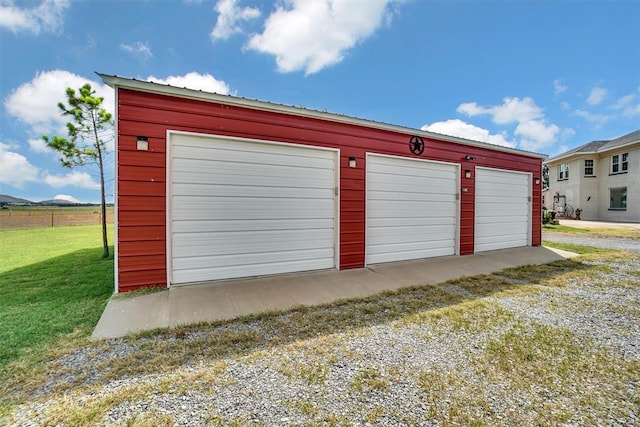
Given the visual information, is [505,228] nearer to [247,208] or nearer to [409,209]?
[409,209]

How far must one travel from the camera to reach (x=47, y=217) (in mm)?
15422

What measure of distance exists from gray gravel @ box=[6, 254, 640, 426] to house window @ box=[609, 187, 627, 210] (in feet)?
67.4

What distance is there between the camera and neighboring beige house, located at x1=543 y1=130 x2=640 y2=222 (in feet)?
51.7

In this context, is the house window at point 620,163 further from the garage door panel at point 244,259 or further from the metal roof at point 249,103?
the garage door panel at point 244,259

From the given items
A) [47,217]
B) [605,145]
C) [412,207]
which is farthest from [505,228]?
[47,217]

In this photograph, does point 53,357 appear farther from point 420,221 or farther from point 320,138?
point 420,221

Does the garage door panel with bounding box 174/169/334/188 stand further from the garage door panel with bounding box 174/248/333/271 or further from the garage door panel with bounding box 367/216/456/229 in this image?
the garage door panel with bounding box 367/216/456/229

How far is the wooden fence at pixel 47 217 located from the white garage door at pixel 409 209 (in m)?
15.3

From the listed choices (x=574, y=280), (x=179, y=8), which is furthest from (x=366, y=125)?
(x=574, y=280)

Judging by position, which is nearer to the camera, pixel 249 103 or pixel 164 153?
pixel 164 153

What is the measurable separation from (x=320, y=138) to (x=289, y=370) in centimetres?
386

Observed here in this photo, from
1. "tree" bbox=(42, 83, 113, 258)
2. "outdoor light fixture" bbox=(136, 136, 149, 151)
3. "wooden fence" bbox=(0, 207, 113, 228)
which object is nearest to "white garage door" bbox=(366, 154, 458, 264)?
"outdoor light fixture" bbox=(136, 136, 149, 151)

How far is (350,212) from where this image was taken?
5.18 m

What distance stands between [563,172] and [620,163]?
3449 mm
